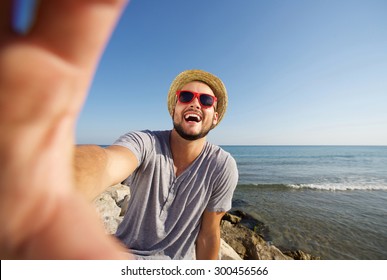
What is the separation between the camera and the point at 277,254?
5840 millimetres

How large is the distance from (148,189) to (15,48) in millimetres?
2383

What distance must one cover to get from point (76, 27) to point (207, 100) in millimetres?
2675

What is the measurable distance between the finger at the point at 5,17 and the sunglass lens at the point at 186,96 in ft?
8.71

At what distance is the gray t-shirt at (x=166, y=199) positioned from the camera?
8.42 ft

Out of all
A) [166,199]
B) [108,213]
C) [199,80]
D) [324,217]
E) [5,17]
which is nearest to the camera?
[5,17]

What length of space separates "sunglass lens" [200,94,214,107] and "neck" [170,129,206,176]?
52 centimetres

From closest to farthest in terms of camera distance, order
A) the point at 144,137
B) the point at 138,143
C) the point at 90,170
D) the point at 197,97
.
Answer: the point at 90,170 < the point at 138,143 < the point at 144,137 < the point at 197,97

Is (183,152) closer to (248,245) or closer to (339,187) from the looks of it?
(248,245)

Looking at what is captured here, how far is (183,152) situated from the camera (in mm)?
2791

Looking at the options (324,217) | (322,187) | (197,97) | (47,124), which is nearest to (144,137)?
(197,97)

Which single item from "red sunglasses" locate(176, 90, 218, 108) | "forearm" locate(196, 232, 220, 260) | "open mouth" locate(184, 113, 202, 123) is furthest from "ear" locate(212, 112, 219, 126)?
"forearm" locate(196, 232, 220, 260)

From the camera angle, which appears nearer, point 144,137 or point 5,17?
point 5,17

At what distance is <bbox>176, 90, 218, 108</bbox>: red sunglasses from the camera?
2922 mm

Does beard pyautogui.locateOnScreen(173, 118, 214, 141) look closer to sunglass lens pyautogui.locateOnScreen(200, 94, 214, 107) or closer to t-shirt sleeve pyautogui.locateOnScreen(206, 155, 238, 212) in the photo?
sunglass lens pyautogui.locateOnScreen(200, 94, 214, 107)
